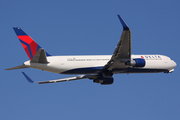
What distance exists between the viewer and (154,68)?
46125mm

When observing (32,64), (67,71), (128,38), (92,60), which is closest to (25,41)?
(32,64)

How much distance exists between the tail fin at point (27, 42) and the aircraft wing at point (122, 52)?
10.2 meters

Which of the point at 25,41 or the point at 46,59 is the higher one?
the point at 25,41

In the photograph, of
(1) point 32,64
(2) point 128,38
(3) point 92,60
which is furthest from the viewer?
(3) point 92,60

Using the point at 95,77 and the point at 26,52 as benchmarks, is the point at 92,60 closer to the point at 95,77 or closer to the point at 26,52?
the point at 95,77

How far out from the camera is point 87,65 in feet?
138

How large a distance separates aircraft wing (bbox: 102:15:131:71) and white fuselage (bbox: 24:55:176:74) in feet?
5.57

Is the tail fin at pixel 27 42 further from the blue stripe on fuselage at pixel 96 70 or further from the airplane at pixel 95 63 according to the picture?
the blue stripe on fuselage at pixel 96 70

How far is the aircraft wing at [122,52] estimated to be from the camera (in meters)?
32.3

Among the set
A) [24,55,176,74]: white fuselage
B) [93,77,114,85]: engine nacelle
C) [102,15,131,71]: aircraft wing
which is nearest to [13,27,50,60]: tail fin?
[24,55,176,74]: white fuselage

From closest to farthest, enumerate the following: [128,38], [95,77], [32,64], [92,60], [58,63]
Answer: [128,38]
[32,64]
[58,63]
[92,60]
[95,77]

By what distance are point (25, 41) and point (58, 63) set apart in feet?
17.9

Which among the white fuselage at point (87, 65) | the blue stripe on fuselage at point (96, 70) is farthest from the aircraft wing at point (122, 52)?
the white fuselage at point (87, 65)

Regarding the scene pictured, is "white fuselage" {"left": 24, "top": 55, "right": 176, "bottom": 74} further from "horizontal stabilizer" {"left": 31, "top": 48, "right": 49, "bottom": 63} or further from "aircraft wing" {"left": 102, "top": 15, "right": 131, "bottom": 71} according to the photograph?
"aircraft wing" {"left": 102, "top": 15, "right": 131, "bottom": 71}
